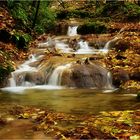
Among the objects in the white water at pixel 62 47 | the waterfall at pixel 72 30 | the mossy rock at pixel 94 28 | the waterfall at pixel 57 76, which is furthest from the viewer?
the waterfall at pixel 72 30

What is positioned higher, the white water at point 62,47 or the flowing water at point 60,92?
the white water at point 62,47

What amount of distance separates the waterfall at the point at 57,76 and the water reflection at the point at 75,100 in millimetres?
1112

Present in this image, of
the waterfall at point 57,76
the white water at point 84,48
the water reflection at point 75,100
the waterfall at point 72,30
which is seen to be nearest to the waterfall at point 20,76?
the waterfall at point 57,76

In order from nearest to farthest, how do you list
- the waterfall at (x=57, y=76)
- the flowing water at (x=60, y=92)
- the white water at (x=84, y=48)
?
the flowing water at (x=60, y=92), the waterfall at (x=57, y=76), the white water at (x=84, y=48)

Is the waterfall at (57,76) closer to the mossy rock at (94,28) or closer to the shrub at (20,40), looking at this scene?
the shrub at (20,40)

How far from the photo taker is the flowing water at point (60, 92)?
9937 mm

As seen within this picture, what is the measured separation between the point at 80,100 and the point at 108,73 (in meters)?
4.13

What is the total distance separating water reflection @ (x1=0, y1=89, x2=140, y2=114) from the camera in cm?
960

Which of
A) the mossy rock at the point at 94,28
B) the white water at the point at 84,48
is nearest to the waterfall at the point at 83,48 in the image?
the white water at the point at 84,48

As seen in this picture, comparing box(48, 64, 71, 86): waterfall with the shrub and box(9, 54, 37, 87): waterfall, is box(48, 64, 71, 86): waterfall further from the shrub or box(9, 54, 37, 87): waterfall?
the shrub

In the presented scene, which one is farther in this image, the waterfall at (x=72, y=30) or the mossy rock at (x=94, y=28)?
the waterfall at (x=72, y=30)

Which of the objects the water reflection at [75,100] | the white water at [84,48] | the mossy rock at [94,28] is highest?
the mossy rock at [94,28]

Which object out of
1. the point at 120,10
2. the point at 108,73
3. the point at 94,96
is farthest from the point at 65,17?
the point at 94,96

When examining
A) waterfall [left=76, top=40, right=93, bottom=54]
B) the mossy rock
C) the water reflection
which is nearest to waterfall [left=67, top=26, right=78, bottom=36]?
the mossy rock
